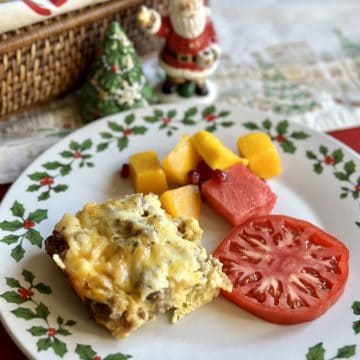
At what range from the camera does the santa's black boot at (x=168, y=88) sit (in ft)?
8.32

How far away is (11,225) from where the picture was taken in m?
1.91

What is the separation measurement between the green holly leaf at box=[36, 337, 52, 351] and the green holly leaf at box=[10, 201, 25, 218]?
1.56 ft

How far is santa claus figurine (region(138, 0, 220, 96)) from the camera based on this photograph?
2.34 metres

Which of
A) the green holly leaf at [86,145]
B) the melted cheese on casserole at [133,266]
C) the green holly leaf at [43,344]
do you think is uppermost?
the melted cheese on casserole at [133,266]

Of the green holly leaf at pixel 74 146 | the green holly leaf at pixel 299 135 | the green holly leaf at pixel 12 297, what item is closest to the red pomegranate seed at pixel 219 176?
the green holly leaf at pixel 299 135

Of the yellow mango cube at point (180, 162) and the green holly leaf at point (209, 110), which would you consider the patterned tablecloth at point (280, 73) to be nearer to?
the green holly leaf at point (209, 110)

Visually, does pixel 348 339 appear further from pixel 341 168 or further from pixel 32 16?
pixel 32 16

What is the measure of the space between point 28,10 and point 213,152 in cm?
77

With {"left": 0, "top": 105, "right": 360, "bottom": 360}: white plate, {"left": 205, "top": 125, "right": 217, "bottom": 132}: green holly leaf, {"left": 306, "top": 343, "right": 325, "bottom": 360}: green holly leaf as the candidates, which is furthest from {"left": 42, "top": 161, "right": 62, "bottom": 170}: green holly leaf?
{"left": 306, "top": 343, "right": 325, "bottom": 360}: green holly leaf

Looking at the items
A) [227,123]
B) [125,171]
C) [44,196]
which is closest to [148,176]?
[125,171]

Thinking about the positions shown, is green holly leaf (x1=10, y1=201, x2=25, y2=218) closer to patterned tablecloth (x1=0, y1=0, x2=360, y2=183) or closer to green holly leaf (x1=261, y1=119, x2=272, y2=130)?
patterned tablecloth (x1=0, y1=0, x2=360, y2=183)

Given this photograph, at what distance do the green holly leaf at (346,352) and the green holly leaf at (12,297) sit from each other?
822mm

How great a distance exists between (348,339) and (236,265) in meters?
0.35

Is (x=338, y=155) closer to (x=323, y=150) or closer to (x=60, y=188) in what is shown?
(x=323, y=150)
